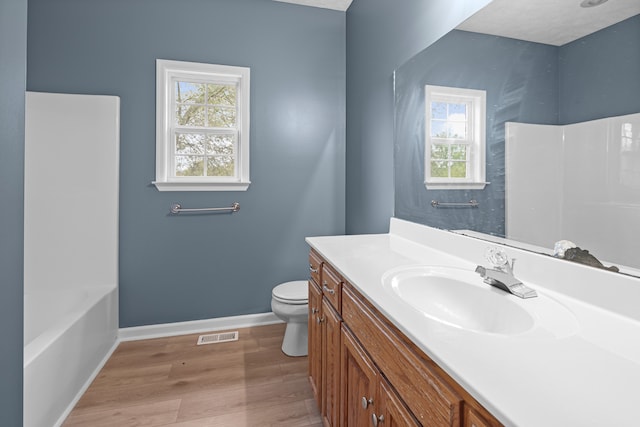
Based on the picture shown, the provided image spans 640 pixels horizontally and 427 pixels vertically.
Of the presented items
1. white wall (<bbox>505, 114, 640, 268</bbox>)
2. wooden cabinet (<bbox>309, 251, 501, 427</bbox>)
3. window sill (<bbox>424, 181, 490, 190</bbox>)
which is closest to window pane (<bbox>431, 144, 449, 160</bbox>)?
window sill (<bbox>424, 181, 490, 190</bbox>)

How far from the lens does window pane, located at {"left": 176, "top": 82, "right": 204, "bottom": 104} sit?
8.29 feet

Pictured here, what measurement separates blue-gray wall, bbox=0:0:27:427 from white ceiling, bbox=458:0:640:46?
1558 mm

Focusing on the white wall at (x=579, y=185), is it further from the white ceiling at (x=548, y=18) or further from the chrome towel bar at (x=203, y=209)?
the chrome towel bar at (x=203, y=209)

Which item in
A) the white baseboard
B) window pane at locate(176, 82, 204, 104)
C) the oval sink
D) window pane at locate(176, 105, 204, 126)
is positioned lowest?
the white baseboard

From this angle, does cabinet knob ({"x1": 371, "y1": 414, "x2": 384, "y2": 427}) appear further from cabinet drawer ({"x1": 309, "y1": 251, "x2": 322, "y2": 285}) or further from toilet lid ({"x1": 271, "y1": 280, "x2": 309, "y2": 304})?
toilet lid ({"x1": 271, "y1": 280, "x2": 309, "y2": 304})

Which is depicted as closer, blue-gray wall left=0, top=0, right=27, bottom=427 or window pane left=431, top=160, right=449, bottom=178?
blue-gray wall left=0, top=0, right=27, bottom=427

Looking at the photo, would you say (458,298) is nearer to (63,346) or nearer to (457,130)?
(457,130)

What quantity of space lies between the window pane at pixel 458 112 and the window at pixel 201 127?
164 centimetres

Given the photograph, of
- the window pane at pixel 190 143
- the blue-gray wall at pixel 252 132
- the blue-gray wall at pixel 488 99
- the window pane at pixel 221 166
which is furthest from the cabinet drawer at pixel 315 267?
the window pane at pixel 190 143

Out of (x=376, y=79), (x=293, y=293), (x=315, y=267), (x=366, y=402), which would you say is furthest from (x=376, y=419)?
(x=376, y=79)

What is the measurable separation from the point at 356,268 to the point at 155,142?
77.8 inches

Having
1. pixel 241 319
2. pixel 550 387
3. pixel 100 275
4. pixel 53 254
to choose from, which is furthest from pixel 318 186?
pixel 550 387

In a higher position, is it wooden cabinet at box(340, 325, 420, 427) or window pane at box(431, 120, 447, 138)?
window pane at box(431, 120, 447, 138)

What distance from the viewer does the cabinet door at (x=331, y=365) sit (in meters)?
1.25
